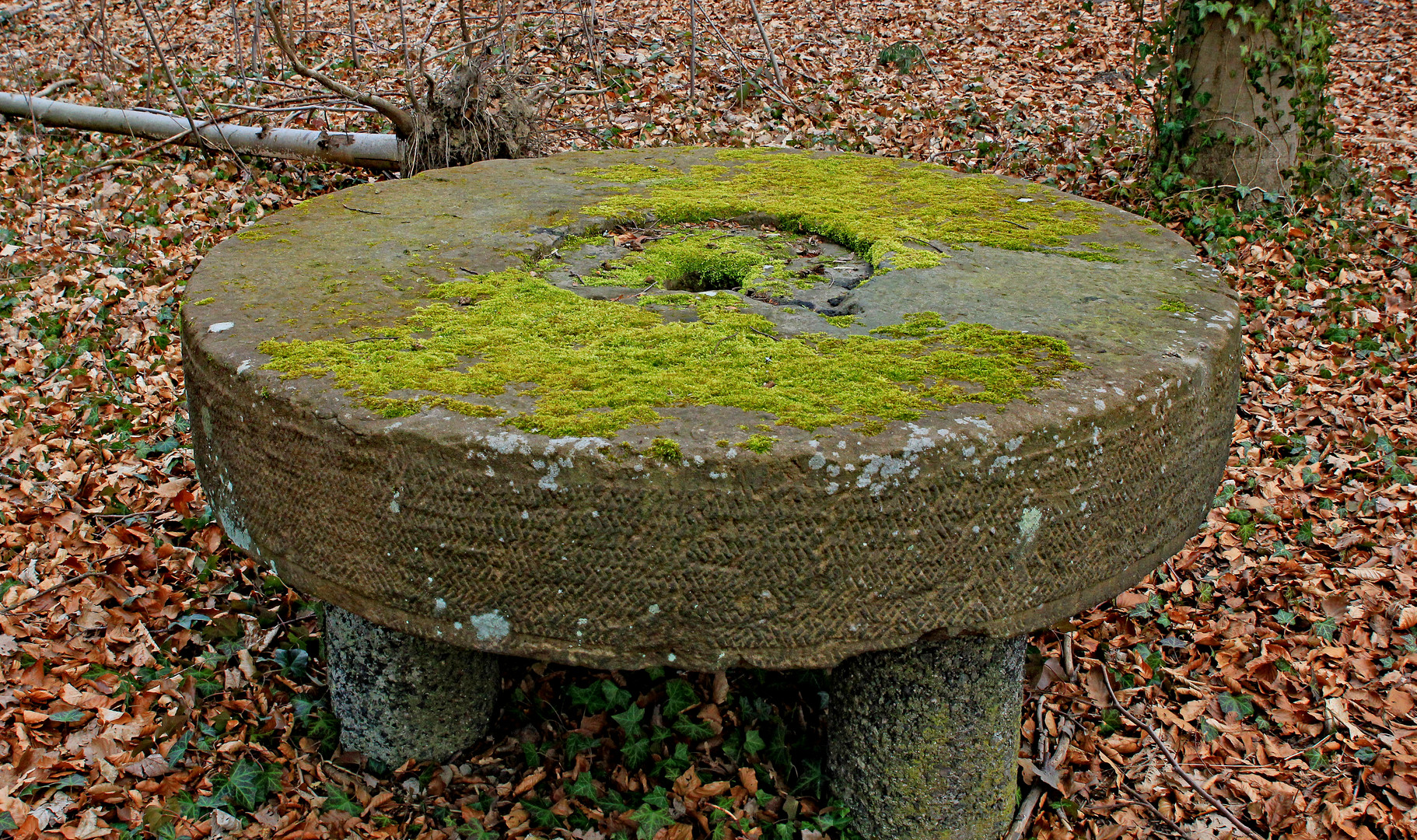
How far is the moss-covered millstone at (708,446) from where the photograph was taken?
1999 mm

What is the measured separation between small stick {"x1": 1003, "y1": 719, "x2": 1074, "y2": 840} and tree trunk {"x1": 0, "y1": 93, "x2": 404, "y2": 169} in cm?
471

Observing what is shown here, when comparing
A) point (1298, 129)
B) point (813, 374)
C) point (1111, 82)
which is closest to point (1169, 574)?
point (813, 374)

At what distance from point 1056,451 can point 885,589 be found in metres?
0.44

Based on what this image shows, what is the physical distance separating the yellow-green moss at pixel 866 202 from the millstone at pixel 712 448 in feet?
1.12

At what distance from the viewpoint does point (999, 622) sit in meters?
2.20

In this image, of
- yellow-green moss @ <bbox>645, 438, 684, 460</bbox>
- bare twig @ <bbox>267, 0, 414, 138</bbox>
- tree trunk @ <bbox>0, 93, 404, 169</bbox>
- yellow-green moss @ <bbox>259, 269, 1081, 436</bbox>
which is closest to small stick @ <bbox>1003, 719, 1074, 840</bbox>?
yellow-green moss @ <bbox>259, 269, 1081, 436</bbox>

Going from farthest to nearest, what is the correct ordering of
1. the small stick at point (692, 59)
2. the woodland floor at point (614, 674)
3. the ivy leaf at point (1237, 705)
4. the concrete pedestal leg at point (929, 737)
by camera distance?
the small stick at point (692, 59), the ivy leaf at point (1237, 705), the woodland floor at point (614, 674), the concrete pedestal leg at point (929, 737)

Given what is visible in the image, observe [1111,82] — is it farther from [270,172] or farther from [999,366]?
[999,366]

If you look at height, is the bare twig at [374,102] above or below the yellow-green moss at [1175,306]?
below

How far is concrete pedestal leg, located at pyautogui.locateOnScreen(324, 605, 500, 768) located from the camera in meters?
2.71

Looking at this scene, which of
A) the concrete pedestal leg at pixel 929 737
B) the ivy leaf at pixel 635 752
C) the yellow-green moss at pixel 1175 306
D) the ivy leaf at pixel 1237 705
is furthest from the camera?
the ivy leaf at pixel 1237 705

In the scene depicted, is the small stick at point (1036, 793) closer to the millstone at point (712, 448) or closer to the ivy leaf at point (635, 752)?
the millstone at point (712, 448)

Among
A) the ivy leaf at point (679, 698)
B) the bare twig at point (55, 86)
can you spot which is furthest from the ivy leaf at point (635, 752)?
the bare twig at point (55, 86)

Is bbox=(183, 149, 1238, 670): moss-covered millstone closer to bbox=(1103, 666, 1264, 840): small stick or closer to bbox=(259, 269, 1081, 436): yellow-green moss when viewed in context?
bbox=(259, 269, 1081, 436): yellow-green moss
